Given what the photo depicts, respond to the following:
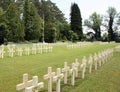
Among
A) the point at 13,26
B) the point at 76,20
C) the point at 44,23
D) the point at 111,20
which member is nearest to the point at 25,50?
the point at 13,26

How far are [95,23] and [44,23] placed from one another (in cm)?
5214

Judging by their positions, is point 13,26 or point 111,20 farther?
point 111,20

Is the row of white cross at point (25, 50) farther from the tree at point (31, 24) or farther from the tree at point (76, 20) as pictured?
the tree at point (76, 20)

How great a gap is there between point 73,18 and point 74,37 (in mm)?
14410

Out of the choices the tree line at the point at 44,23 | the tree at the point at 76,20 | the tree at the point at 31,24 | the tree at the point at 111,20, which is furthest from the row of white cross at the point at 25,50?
the tree at the point at 111,20

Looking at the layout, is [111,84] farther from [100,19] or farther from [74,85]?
[100,19]

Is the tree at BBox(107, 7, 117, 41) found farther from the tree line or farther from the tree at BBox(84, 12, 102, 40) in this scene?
the tree at BBox(84, 12, 102, 40)

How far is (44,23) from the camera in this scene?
8656cm

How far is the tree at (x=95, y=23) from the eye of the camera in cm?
13140

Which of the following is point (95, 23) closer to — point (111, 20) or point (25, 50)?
point (111, 20)

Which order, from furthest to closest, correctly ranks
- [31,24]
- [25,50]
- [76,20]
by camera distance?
[76,20] < [31,24] < [25,50]

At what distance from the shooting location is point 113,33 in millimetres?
126875

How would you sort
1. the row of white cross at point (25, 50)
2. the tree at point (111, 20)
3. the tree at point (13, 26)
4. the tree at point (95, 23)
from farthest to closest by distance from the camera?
the tree at point (95, 23) < the tree at point (111, 20) < the tree at point (13, 26) < the row of white cross at point (25, 50)

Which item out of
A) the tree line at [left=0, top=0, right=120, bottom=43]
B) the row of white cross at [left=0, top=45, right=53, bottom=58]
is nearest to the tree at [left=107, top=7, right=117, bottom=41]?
the tree line at [left=0, top=0, right=120, bottom=43]
